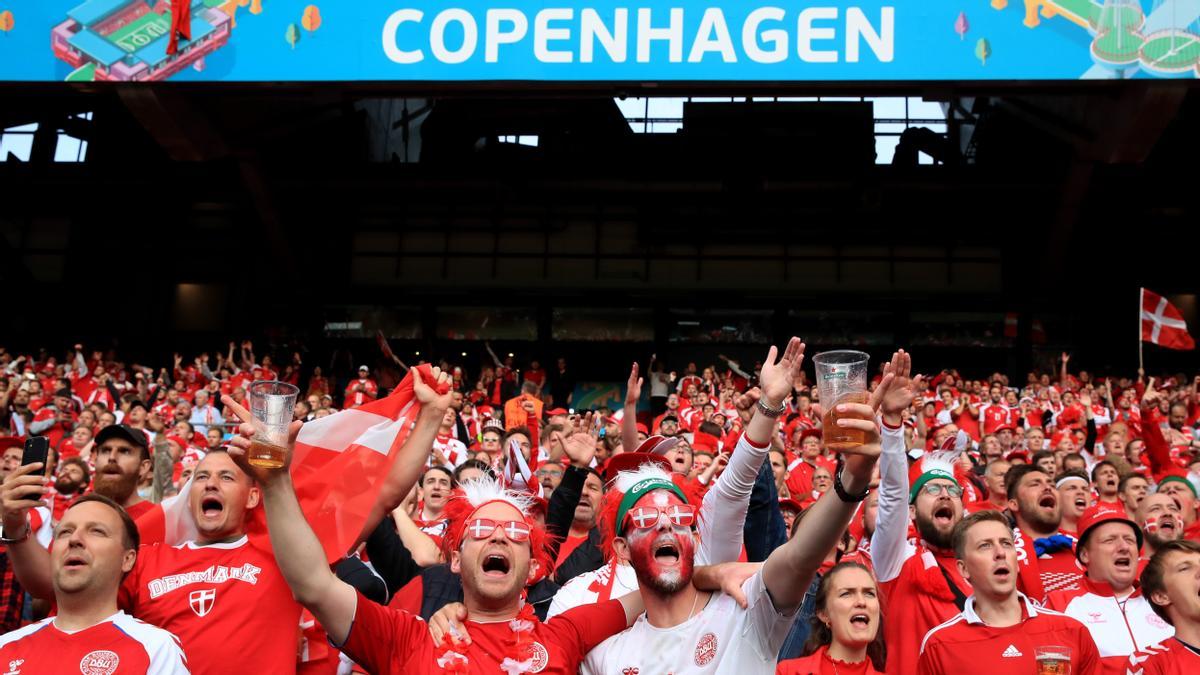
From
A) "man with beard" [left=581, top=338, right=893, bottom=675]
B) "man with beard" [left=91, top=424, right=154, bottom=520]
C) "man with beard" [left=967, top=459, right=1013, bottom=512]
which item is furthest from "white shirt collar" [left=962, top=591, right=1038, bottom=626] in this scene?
"man with beard" [left=91, top=424, right=154, bottom=520]

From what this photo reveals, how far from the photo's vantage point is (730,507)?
3646 millimetres

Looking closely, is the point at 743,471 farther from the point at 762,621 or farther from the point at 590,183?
the point at 590,183

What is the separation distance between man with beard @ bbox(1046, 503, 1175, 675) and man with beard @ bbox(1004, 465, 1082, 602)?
9.6 inches

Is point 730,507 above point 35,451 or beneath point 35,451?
beneath

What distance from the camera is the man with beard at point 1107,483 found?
25.5ft

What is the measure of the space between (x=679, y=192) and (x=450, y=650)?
20867 mm

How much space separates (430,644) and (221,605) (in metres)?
0.92

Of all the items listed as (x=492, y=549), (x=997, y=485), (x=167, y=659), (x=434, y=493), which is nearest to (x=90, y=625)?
(x=167, y=659)

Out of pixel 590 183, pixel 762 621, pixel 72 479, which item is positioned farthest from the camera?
pixel 590 183

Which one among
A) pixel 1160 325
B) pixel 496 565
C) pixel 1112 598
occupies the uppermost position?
pixel 1160 325

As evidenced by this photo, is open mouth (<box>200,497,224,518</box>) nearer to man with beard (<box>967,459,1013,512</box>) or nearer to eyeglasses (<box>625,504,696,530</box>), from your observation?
eyeglasses (<box>625,504,696,530</box>)

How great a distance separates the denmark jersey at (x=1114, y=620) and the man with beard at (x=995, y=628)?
0.53m

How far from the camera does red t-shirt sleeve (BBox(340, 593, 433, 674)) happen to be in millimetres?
3137

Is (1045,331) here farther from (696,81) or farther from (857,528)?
(857,528)
